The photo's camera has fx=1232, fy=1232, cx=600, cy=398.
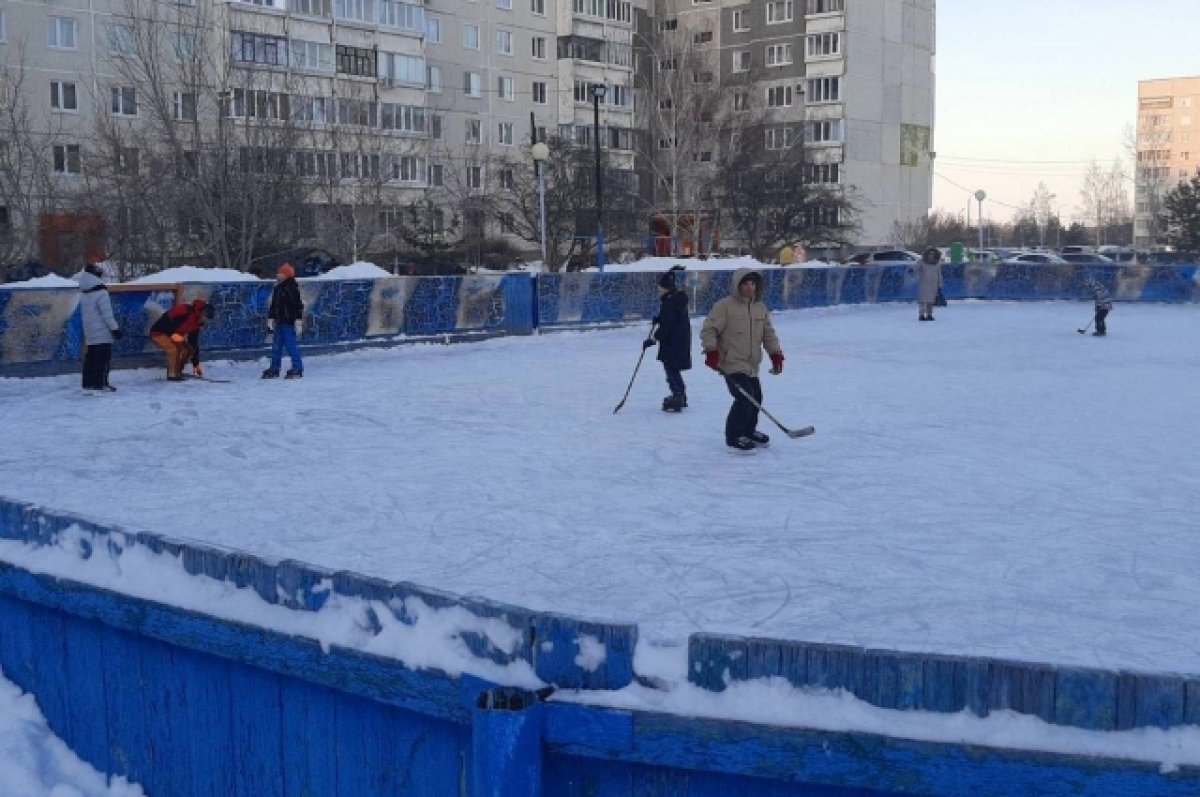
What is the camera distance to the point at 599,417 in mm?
11898

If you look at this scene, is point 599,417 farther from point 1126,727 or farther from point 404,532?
point 1126,727

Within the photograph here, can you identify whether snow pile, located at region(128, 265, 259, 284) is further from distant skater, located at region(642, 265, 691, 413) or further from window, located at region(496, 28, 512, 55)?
window, located at region(496, 28, 512, 55)

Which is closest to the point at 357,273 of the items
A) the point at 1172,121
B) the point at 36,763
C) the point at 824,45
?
the point at 36,763

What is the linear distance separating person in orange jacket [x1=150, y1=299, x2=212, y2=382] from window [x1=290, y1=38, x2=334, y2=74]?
35.2 m

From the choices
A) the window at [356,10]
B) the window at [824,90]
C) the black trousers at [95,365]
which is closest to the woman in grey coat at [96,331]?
the black trousers at [95,365]

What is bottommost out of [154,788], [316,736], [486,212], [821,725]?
[154,788]

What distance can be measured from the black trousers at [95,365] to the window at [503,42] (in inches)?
1963

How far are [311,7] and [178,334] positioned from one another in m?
38.1

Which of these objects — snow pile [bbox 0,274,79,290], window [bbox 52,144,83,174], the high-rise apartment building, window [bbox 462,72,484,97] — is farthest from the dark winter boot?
window [bbox 462,72,484,97]

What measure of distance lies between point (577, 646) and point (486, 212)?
1721 inches

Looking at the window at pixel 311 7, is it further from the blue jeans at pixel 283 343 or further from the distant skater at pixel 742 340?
the distant skater at pixel 742 340

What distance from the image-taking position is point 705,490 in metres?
8.30

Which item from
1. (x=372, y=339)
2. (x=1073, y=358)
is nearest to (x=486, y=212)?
(x=372, y=339)

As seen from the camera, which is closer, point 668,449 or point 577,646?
point 577,646
